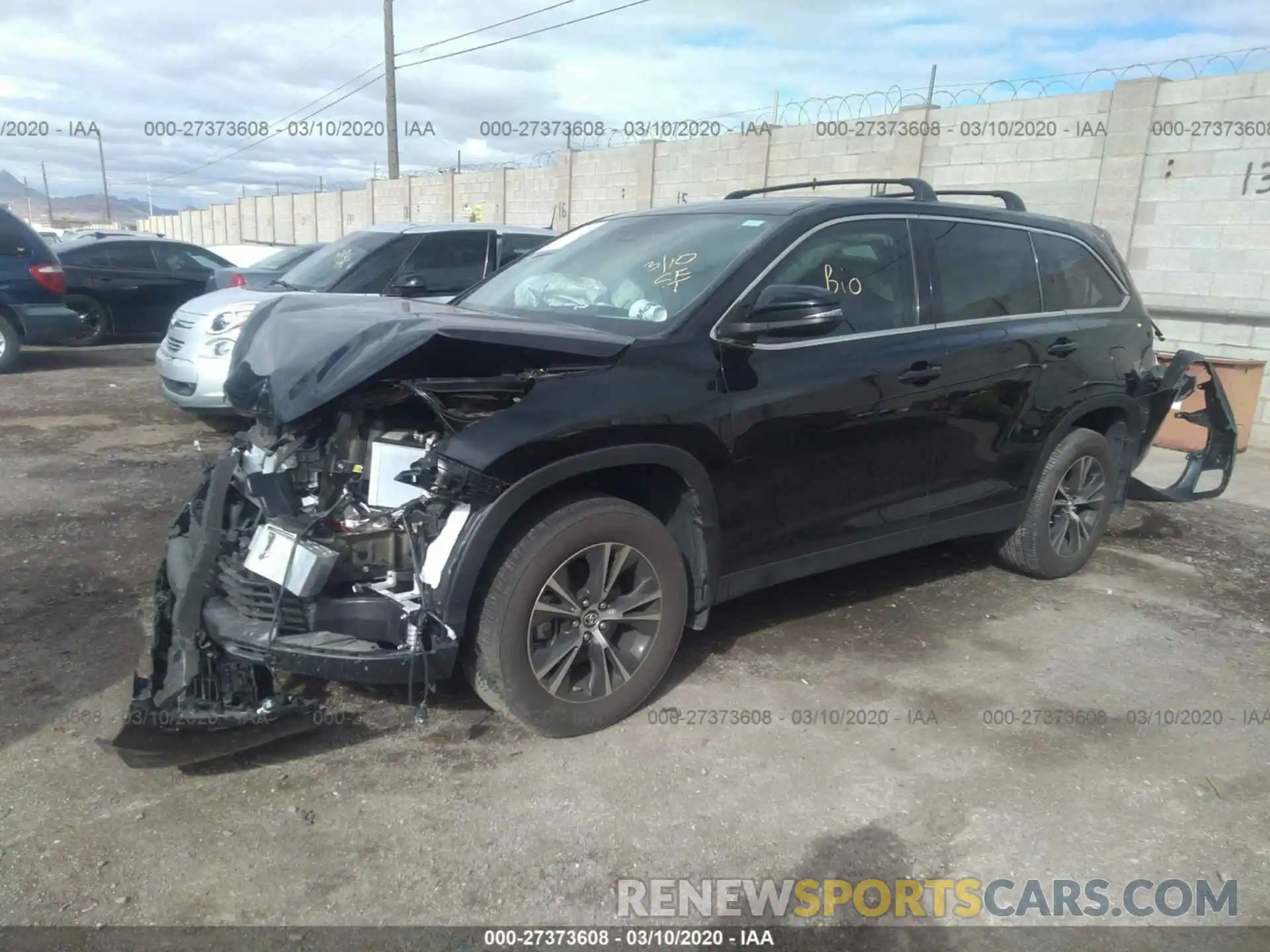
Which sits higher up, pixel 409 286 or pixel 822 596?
pixel 409 286

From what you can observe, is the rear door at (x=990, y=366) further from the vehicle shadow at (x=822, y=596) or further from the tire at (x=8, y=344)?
the tire at (x=8, y=344)

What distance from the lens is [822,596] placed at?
16.1 feet

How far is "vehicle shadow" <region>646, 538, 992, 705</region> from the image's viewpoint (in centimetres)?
423

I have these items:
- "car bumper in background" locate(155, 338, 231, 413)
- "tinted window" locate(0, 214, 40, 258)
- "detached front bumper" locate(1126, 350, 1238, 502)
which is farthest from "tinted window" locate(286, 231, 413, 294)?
"detached front bumper" locate(1126, 350, 1238, 502)

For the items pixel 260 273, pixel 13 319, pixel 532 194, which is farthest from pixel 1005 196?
pixel 532 194

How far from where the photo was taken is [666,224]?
4.27 metres

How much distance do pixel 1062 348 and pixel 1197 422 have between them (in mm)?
1995

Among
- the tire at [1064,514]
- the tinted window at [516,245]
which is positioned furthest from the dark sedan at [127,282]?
the tire at [1064,514]

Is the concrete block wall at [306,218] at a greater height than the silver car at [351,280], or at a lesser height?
greater

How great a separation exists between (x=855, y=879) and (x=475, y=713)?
4.94 feet

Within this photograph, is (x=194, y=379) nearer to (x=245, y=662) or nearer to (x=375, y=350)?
(x=245, y=662)

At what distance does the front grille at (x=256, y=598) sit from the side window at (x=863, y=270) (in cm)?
217

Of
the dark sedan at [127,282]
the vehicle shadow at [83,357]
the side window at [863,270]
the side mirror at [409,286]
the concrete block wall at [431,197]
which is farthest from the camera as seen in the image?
the concrete block wall at [431,197]

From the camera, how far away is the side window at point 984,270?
14.4ft
